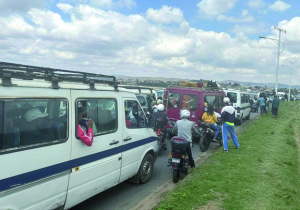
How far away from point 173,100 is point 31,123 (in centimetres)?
813

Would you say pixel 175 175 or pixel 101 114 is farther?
pixel 175 175

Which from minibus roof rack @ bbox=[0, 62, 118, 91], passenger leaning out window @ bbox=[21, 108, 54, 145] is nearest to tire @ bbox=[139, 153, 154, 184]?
minibus roof rack @ bbox=[0, 62, 118, 91]

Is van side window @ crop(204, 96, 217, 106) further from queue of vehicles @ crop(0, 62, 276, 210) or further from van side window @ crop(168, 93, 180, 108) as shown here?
queue of vehicles @ crop(0, 62, 276, 210)

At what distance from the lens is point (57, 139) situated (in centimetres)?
370

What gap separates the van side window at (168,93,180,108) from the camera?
1102 centimetres

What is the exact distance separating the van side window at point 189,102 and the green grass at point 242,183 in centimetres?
257

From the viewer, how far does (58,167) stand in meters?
3.65

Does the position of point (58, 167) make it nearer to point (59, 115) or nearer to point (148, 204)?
point (59, 115)

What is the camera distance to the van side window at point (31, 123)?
10.1 feet

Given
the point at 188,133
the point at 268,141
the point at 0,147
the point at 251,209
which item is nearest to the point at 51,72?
the point at 0,147

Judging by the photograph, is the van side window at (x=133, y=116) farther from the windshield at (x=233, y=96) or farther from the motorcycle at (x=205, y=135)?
the windshield at (x=233, y=96)

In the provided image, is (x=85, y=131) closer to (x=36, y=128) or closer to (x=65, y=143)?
(x=65, y=143)

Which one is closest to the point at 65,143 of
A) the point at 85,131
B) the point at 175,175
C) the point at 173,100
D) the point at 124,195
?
the point at 85,131

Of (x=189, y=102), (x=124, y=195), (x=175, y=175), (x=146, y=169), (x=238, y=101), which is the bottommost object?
(x=124, y=195)
